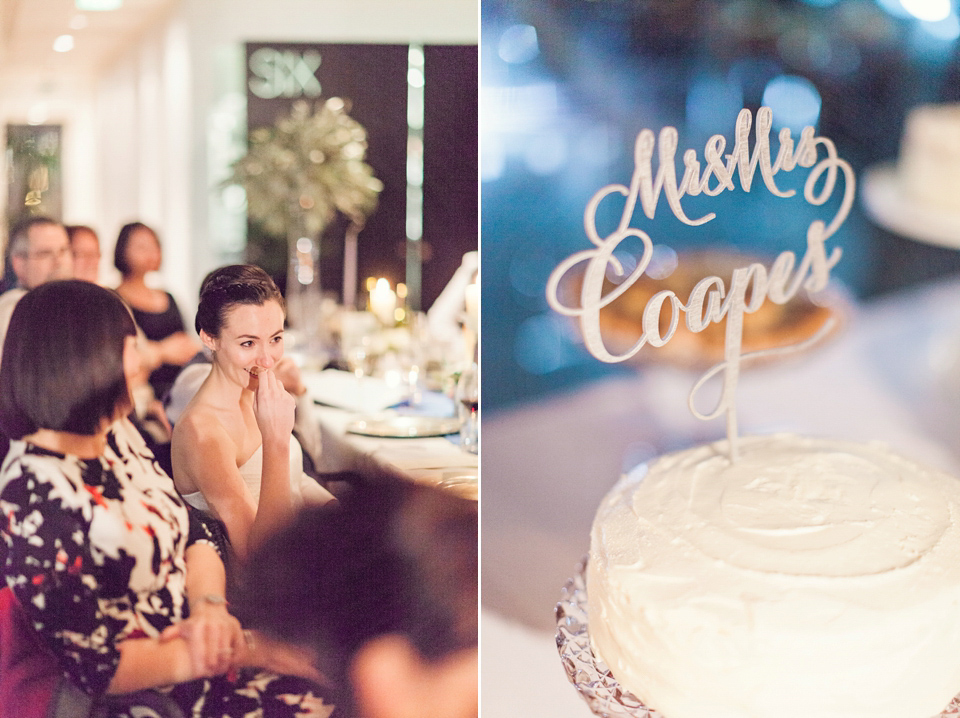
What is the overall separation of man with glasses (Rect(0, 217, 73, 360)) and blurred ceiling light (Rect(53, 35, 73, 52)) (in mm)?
287

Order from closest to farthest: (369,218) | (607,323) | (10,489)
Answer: (10,489) < (369,218) < (607,323)

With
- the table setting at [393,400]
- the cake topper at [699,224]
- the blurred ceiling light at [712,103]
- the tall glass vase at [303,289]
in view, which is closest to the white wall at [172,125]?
the tall glass vase at [303,289]

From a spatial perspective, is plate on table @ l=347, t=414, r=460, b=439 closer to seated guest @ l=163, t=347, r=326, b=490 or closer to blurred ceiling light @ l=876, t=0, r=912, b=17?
seated guest @ l=163, t=347, r=326, b=490

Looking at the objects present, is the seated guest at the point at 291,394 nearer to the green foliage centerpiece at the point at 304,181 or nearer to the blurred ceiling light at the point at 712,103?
the green foliage centerpiece at the point at 304,181

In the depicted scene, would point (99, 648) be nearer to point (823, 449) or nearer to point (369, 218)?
point (369, 218)

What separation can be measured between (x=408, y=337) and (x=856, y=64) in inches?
46.4

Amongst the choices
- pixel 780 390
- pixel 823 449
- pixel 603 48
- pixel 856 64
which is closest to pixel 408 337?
pixel 603 48

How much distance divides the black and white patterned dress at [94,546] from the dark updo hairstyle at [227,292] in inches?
8.9

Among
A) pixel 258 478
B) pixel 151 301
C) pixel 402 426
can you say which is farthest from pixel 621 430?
pixel 151 301

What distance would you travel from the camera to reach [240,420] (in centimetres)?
140

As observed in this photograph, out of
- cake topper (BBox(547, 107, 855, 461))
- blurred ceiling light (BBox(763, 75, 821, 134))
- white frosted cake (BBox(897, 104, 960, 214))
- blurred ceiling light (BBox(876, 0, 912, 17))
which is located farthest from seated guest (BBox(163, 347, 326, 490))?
blurred ceiling light (BBox(876, 0, 912, 17))

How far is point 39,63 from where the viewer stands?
1.33 meters

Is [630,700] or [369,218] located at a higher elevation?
[369,218]

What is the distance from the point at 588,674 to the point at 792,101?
1266 mm
